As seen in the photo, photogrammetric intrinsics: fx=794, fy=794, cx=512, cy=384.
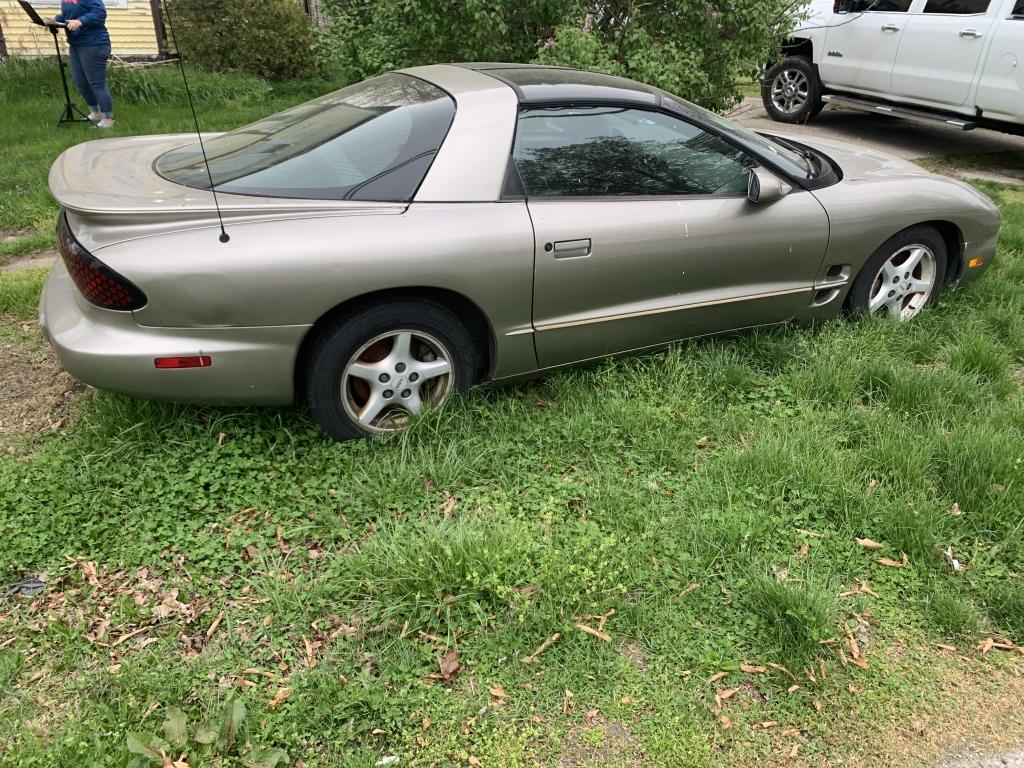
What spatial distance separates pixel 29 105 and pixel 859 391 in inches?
359

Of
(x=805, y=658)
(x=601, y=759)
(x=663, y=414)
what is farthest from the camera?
(x=663, y=414)

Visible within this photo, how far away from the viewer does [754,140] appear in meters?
3.95

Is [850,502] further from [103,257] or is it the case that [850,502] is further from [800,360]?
[103,257]

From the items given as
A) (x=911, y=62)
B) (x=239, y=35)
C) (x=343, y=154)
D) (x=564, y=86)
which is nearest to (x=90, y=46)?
(x=239, y=35)

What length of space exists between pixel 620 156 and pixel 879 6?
6687mm

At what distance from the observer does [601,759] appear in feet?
7.06

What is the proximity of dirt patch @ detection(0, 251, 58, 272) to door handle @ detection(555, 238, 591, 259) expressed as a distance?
3520mm

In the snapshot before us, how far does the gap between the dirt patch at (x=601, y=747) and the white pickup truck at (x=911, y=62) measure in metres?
6.52

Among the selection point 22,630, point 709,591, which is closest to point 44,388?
point 22,630

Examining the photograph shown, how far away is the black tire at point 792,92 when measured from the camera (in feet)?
30.6

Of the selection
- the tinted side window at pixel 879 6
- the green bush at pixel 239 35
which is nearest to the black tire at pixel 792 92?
the tinted side window at pixel 879 6

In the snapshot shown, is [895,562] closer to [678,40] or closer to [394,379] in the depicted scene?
[394,379]

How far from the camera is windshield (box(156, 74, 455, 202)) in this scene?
3.11 meters

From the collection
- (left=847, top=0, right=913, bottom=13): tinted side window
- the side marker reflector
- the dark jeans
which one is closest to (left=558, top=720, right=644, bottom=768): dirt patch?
the side marker reflector
